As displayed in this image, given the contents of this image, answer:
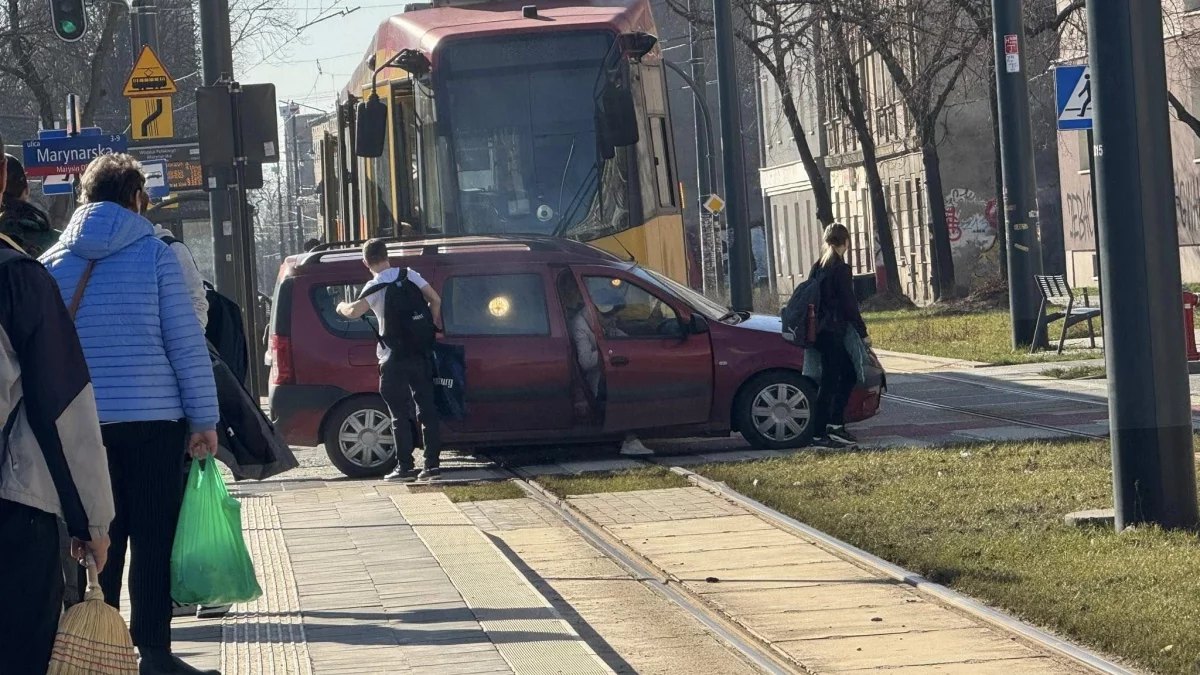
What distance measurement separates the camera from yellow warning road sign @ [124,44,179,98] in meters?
21.8

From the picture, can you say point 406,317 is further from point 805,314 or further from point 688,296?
point 805,314

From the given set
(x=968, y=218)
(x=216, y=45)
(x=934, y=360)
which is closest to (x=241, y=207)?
(x=216, y=45)

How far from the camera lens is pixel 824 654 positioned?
7.26 m

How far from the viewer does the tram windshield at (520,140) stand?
16.7 metres

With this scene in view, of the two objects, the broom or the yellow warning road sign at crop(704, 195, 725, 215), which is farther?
the yellow warning road sign at crop(704, 195, 725, 215)

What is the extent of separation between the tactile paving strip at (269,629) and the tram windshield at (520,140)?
21.6ft

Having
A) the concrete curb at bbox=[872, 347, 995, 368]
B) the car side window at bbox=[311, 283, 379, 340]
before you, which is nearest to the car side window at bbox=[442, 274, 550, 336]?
the car side window at bbox=[311, 283, 379, 340]

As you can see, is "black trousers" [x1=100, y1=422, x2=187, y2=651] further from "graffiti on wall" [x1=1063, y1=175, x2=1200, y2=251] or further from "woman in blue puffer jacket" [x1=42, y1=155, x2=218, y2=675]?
"graffiti on wall" [x1=1063, y1=175, x2=1200, y2=251]

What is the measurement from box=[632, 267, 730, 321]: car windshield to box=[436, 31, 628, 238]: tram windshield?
189 centimetres

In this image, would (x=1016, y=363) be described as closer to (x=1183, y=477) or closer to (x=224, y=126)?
(x=224, y=126)

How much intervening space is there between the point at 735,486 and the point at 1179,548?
407cm

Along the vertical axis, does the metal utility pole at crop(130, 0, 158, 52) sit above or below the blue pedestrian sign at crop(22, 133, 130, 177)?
above

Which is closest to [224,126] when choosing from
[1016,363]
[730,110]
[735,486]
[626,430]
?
[626,430]

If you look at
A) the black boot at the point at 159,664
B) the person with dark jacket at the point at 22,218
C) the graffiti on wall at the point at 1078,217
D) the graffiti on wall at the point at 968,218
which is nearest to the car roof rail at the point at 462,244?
the person with dark jacket at the point at 22,218
